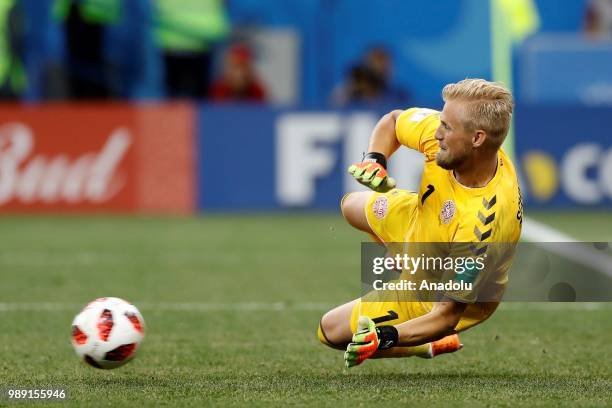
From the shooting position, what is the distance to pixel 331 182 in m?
15.2

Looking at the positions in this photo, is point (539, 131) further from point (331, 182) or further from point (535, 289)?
point (535, 289)

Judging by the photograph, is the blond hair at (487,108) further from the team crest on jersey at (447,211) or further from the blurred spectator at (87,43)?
the blurred spectator at (87,43)

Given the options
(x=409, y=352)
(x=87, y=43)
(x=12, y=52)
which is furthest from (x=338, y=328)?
(x=87, y=43)

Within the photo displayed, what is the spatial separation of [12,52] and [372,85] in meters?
4.88

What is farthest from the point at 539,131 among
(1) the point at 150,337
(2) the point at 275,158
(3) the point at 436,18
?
(1) the point at 150,337

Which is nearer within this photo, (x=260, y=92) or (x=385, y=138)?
(x=385, y=138)

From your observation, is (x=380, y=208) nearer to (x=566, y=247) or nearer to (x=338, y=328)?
(x=338, y=328)

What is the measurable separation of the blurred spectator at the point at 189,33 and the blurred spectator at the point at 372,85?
9.73ft

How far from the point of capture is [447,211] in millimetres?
5836

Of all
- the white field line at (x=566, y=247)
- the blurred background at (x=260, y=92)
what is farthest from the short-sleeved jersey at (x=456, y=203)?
the blurred background at (x=260, y=92)

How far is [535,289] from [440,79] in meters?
11.1

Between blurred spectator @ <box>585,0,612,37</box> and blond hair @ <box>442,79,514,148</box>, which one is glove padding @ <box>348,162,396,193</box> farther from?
blurred spectator @ <box>585,0,612,37</box>

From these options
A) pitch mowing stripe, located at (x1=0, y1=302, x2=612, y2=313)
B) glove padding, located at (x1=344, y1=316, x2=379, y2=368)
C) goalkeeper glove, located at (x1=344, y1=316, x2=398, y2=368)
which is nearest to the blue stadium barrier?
pitch mowing stripe, located at (x1=0, y1=302, x2=612, y2=313)

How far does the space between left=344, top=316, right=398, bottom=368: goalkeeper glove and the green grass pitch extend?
0.62 feet
